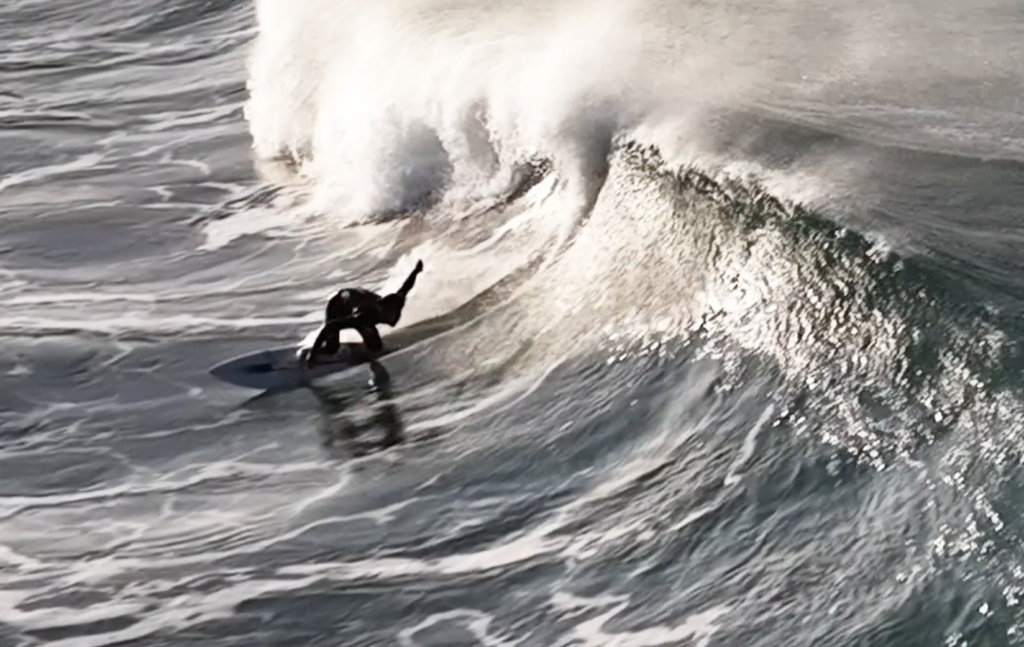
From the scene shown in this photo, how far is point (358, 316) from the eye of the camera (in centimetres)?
1297

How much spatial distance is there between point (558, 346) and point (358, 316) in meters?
1.26

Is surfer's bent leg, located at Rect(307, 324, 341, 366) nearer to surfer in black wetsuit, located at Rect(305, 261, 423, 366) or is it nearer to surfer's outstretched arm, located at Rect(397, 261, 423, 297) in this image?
surfer in black wetsuit, located at Rect(305, 261, 423, 366)

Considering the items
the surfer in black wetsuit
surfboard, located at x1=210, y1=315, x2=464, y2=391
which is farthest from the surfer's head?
surfboard, located at x1=210, y1=315, x2=464, y2=391

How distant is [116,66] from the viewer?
24.3m

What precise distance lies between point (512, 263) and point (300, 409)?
259cm

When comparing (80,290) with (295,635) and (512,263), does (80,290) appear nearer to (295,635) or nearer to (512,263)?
(512,263)

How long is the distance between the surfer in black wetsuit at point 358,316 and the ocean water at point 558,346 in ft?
0.96

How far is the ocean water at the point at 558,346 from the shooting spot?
30.3 ft

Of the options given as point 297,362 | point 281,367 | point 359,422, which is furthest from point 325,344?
point 359,422

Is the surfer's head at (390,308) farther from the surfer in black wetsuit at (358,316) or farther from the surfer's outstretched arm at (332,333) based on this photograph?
the surfer's outstretched arm at (332,333)

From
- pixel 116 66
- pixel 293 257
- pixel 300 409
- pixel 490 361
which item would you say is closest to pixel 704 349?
pixel 490 361

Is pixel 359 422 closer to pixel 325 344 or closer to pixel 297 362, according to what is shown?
pixel 325 344

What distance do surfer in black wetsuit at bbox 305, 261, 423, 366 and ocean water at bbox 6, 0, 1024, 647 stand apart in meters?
0.29

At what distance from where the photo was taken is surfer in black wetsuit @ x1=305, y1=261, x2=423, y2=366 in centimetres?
1295
